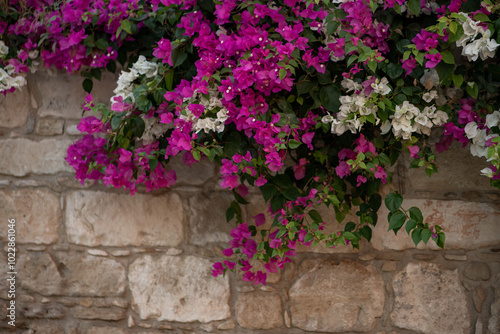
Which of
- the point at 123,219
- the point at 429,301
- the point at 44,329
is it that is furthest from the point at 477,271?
the point at 44,329

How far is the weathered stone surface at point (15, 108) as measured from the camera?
92.2 inches

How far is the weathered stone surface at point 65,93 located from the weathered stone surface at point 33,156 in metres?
0.13

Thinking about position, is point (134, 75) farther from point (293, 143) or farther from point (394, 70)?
point (394, 70)

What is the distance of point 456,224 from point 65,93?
1.70 metres

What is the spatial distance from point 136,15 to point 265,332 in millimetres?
1360

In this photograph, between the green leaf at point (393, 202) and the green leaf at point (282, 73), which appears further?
the green leaf at point (393, 202)

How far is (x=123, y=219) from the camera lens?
225 centimetres

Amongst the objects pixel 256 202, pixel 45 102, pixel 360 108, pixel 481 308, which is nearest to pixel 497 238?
pixel 481 308

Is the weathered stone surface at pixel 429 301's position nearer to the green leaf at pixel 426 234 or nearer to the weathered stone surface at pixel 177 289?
the green leaf at pixel 426 234

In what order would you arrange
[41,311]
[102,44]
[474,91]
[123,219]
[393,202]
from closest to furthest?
[474,91], [393,202], [102,44], [123,219], [41,311]

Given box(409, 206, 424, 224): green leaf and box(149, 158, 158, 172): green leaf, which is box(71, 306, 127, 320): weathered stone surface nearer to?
box(149, 158, 158, 172): green leaf

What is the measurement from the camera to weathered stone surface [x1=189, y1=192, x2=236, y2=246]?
7.13ft

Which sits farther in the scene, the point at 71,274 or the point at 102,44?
the point at 71,274

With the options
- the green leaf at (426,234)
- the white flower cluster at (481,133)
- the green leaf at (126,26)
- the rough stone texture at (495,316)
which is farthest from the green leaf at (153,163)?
the rough stone texture at (495,316)
